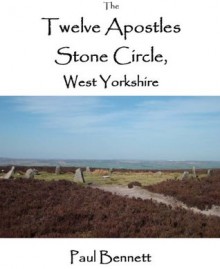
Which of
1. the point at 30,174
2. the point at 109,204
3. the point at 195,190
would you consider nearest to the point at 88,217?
the point at 109,204

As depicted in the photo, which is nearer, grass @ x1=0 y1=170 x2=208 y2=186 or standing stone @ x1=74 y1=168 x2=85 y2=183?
grass @ x1=0 y1=170 x2=208 y2=186

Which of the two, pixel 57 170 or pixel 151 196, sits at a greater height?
pixel 57 170

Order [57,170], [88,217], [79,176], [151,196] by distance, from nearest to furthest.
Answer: [88,217] → [57,170] → [151,196] → [79,176]

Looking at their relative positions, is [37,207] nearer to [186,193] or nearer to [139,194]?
[139,194]

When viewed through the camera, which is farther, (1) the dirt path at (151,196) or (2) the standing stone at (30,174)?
(2) the standing stone at (30,174)

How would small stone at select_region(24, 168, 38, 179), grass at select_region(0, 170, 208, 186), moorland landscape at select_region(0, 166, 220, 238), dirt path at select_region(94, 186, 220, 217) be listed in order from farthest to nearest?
small stone at select_region(24, 168, 38, 179)
grass at select_region(0, 170, 208, 186)
dirt path at select_region(94, 186, 220, 217)
moorland landscape at select_region(0, 166, 220, 238)

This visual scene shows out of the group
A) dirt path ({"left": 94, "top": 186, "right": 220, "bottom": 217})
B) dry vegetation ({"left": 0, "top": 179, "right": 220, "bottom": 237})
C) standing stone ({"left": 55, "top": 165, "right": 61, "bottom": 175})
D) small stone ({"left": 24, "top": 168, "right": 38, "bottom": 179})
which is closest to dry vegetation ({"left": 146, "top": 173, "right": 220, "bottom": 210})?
dirt path ({"left": 94, "top": 186, "right": 220, "bottom": 217})

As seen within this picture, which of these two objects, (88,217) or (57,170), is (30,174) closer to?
(57,170)
